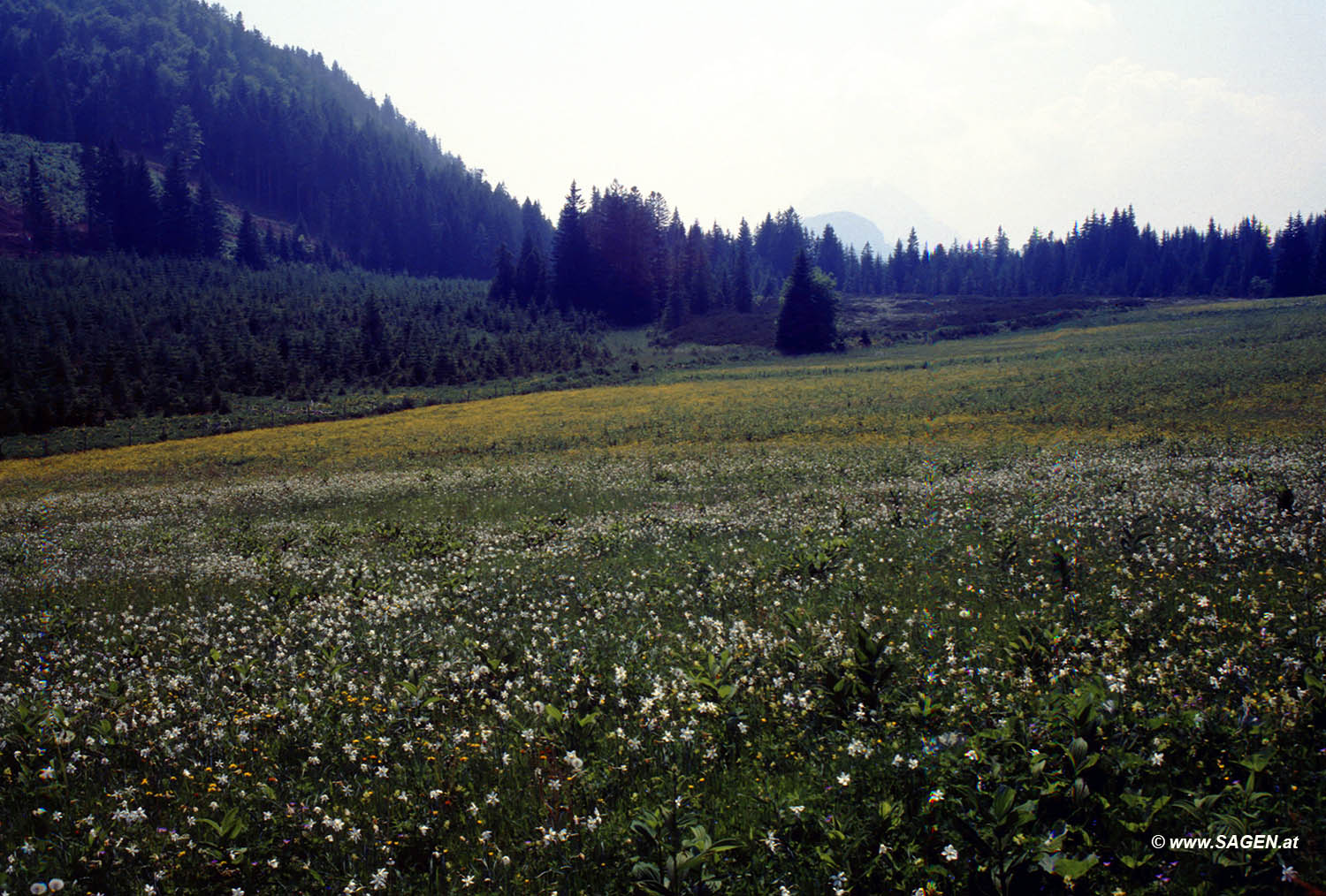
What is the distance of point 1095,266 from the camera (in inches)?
7047

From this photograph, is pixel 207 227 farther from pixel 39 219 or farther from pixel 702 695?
pixel 702 695

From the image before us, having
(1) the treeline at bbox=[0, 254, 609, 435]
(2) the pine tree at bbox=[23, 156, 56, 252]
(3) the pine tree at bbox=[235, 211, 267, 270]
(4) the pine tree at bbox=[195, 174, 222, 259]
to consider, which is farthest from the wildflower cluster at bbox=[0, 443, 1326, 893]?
(2) the pine tree at bbox=[23, 156, 56, 252]

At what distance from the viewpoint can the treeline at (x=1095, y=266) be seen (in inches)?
5915

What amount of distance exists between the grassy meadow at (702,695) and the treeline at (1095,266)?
16851cm

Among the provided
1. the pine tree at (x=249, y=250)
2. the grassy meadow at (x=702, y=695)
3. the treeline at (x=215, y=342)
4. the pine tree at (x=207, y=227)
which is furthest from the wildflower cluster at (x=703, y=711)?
the pine tree at (x=207, y=227)

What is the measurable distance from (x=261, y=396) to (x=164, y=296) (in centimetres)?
3864

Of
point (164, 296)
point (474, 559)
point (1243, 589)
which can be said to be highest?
point (164, 296)

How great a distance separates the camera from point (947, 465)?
2064 cm

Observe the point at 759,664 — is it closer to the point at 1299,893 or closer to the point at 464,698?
the point at 464,698

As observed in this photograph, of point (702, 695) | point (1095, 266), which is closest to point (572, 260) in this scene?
point (702, 695)

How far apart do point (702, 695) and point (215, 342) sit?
83934 mm

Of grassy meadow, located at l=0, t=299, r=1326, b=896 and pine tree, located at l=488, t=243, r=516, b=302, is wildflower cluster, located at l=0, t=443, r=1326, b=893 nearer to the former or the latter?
grassy meadow, located at l=0, t=299, r=1326, b=896

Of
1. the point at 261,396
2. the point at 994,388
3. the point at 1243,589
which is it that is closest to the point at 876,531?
the point at 1243,589

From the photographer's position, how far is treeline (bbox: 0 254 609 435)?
59562mm
